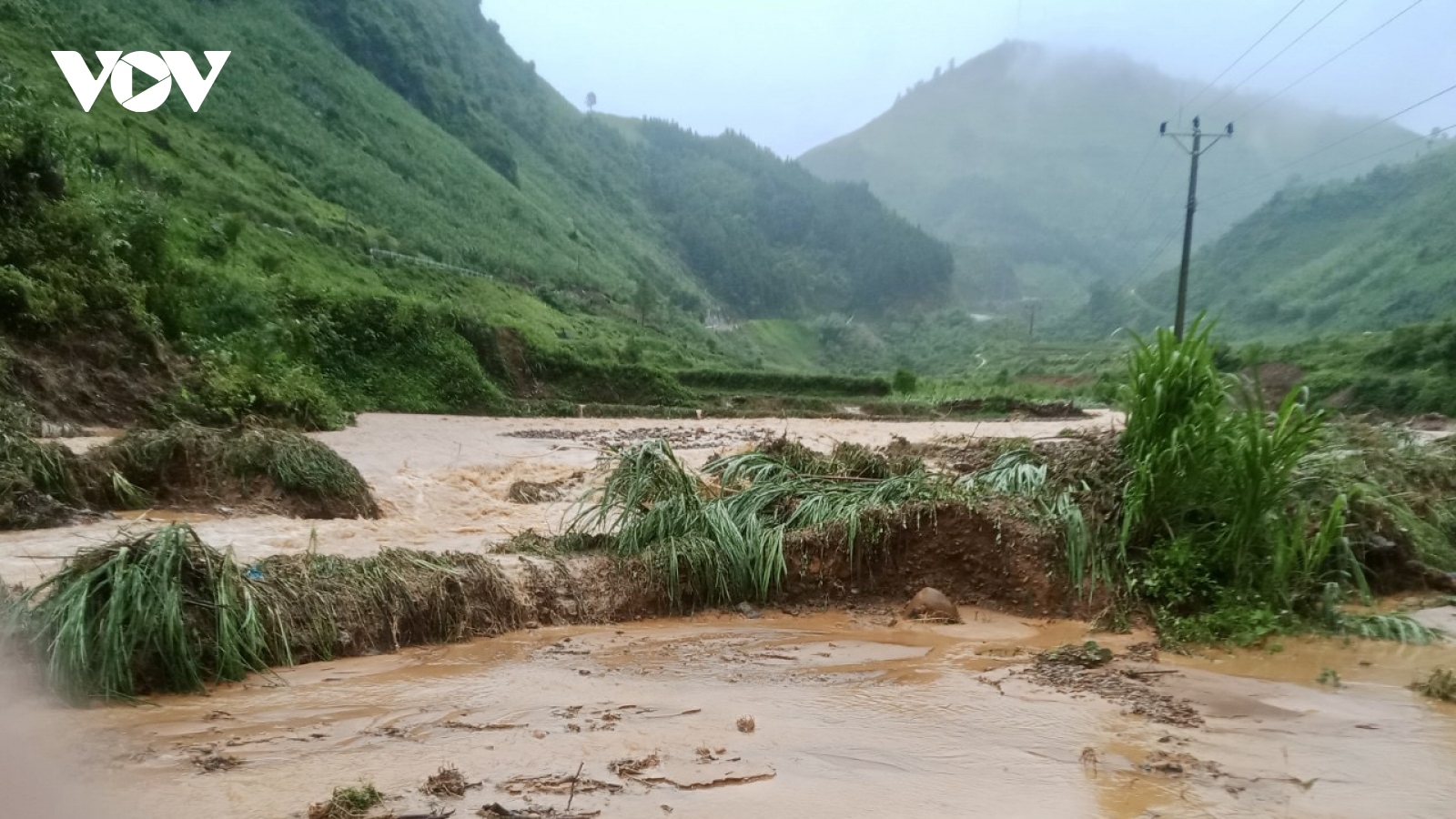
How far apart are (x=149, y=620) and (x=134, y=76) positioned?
3548 centimetres

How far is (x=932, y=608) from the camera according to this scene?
19.2 ft


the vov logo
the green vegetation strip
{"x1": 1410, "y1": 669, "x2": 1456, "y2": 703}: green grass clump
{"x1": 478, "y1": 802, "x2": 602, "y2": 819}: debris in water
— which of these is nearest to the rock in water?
{"x1": 1410, "y1": 669, "x2": 1456, "y2": 703}: green grass clump

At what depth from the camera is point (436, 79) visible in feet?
215

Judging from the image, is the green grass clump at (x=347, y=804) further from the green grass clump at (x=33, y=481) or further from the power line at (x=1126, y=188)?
the power line at (x=1126, y=188)

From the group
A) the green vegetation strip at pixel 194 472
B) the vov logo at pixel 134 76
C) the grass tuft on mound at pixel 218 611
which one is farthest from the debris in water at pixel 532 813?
the vov logo at pixel 134 76

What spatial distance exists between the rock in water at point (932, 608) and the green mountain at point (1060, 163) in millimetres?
91684

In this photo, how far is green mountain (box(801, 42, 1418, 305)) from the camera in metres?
116

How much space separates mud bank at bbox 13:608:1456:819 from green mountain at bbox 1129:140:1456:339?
34.3 meters

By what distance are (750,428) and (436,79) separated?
54.9 meters

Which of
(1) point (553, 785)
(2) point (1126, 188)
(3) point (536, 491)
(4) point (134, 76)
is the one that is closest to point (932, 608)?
(1) point (553, 785)

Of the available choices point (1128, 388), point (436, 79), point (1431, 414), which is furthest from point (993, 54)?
point (1128, 388)

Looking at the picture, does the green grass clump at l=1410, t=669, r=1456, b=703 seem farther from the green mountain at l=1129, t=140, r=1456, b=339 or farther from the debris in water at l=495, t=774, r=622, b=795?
the green mountain at l=1129, t=140, r=1456, b=339

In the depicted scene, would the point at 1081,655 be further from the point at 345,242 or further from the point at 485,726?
the point at 345,242

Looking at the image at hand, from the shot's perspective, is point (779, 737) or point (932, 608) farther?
point (932, 608)
